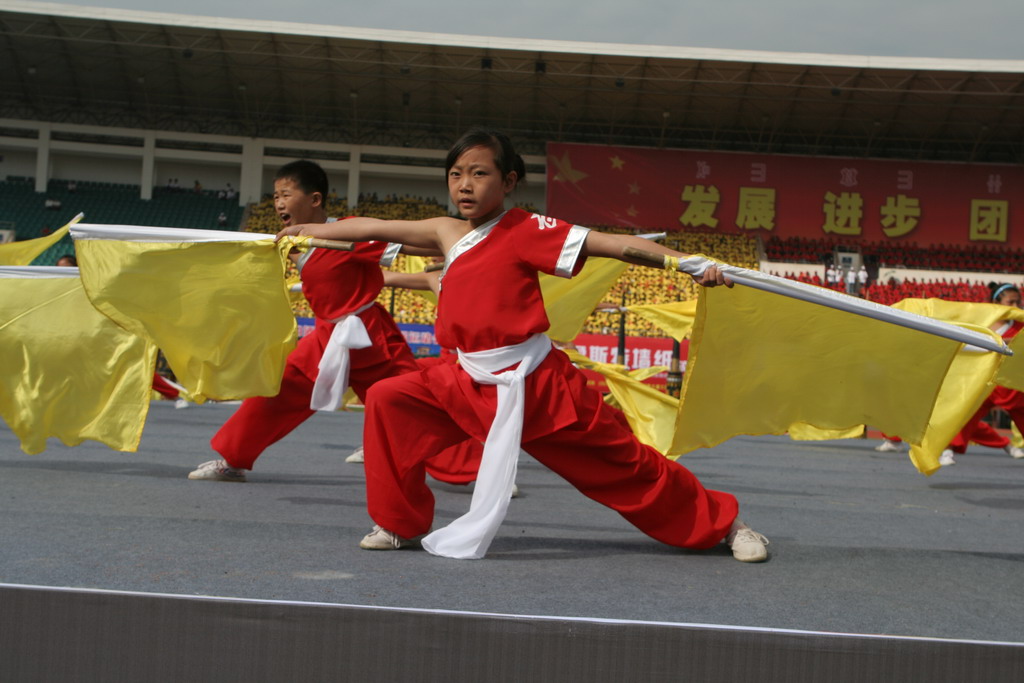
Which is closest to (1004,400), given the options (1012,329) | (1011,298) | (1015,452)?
(1011,298)

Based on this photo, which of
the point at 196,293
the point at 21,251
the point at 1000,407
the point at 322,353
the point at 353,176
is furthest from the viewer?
the point at 353,176

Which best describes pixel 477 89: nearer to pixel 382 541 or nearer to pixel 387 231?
pixel 387 231

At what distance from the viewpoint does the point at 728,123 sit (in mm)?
23828

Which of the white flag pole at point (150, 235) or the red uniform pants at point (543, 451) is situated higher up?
the white flag pole at point (150, 235)

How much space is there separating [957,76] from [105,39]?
18.3 meters

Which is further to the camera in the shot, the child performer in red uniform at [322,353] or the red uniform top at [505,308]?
the child performer in red uniform at [322,353]

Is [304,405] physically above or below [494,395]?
below

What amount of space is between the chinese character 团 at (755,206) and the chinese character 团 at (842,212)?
122cm

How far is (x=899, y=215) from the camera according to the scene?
22.6 meters

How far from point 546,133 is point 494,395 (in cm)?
2220

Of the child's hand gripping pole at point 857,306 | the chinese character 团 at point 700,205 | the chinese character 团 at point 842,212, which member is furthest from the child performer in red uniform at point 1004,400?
the chinese character 团 at point 842,212

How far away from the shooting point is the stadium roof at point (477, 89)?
20750mm

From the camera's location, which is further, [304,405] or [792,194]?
[792,194]

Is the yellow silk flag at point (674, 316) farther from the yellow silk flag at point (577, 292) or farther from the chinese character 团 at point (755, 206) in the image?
the chinese character 团 at point (755, 206)
